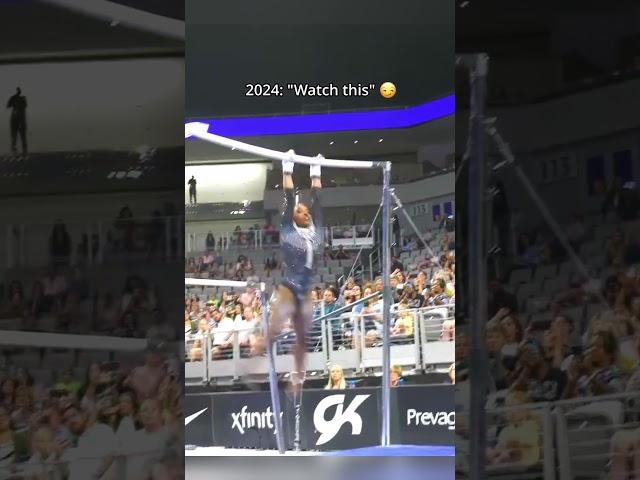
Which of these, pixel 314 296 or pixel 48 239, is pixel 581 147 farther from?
pixel 48 239

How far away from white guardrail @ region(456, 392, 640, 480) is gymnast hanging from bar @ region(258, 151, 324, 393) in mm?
742

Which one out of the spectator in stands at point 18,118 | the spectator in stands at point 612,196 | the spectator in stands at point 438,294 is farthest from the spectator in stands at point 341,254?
the spectator in stands at point 18,118

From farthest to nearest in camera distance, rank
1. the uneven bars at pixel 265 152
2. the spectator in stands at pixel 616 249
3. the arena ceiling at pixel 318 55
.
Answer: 1. the uneven bars at pixel 265 152
2. the arena ceiling at pixel 318 55
3. the spectator in stands at pixel 616 249

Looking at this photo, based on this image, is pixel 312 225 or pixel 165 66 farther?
pixel 312 225

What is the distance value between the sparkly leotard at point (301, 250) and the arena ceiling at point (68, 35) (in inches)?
28.2

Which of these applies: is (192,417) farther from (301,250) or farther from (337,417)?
(301,250)

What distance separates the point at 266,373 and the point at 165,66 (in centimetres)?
107

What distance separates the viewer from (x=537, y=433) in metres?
2.04

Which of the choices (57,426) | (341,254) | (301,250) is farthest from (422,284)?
(57,426)

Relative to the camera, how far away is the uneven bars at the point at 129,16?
211cm

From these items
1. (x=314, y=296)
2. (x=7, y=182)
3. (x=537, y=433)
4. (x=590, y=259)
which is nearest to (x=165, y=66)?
(x=7, y=182)

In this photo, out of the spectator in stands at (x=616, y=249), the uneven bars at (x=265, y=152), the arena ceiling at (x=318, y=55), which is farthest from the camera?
the uneven bars at (x=265, y=152)

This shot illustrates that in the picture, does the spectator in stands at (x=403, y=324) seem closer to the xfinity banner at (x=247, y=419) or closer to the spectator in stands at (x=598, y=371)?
the xfinity banner at (x=247, y=419)

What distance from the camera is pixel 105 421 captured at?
2053 millimetres
